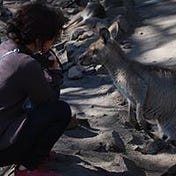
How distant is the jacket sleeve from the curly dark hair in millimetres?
229

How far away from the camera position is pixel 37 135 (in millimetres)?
3908

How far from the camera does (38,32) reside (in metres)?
3.79

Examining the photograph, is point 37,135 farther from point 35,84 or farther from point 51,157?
point 51,157

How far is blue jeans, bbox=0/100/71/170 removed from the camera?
153 inches

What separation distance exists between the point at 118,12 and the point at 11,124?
8.43 meters

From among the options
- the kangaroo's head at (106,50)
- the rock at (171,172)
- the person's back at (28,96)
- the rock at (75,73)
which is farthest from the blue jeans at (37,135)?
the rock at (75,73)

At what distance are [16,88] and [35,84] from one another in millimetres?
123

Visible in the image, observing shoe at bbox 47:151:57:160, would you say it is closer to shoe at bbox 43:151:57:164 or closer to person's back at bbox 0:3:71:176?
shoe at bbox 43:151:57:164

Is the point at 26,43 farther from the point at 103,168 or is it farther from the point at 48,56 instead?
the point at 103,168

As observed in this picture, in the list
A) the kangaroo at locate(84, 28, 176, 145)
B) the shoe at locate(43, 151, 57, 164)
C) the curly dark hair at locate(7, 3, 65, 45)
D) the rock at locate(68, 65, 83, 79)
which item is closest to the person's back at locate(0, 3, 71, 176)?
the curly dark hair at locate(7, 3, 65, 45)

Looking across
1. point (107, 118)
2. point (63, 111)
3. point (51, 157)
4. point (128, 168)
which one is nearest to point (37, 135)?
point (63, 111)

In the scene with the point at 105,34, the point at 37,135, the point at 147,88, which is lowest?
the point at 147,88

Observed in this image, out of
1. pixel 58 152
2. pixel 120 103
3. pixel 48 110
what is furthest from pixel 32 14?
pixel 120 103

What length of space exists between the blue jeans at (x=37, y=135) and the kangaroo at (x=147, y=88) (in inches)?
54.4
